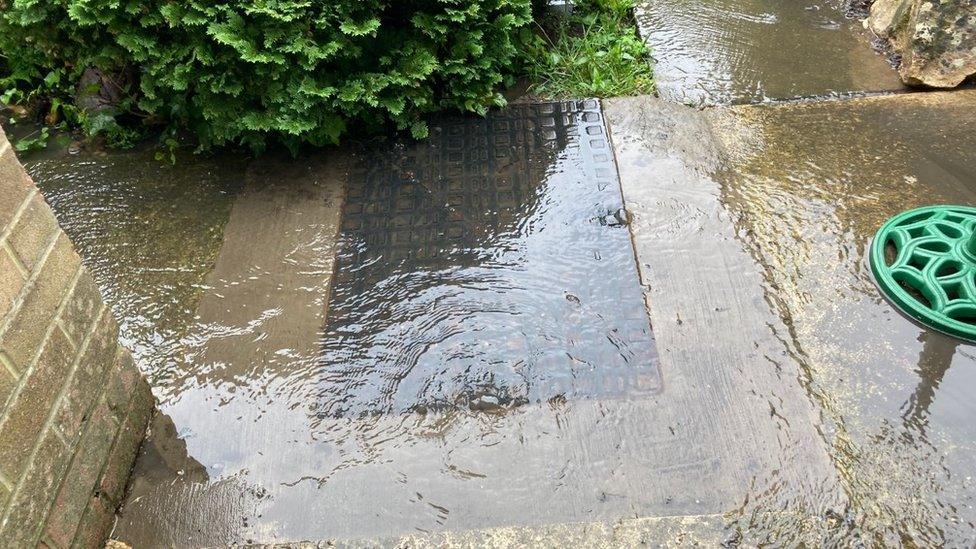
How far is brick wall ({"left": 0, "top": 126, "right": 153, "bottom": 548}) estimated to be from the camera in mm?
1823

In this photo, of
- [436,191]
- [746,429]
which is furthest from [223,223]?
[746,429]

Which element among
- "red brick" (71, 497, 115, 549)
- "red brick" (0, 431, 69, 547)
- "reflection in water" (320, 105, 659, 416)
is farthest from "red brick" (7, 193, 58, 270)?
"reflection in water" (320, 105, 659, 416)

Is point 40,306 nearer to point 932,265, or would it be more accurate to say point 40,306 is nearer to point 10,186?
point 10,186

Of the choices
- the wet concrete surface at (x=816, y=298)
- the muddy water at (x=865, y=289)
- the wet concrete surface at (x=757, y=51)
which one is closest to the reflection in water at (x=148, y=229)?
Result: the wet concrete surface at (x=816, y=298)

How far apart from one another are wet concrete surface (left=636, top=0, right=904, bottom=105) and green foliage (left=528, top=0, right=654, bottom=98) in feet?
0.34

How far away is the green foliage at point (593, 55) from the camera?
3934 mm

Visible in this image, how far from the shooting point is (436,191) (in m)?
3.35

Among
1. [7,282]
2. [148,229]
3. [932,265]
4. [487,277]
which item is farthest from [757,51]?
[7,282]

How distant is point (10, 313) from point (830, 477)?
8.19ft

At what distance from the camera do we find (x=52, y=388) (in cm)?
198

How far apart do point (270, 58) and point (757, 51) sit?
284cm

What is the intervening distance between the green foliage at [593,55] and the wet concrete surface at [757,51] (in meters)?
0.10

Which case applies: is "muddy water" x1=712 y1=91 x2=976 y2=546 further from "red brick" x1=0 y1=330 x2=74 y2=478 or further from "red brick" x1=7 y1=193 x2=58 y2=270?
"red brick" x1=7 y1=193 x2=58 y2=270

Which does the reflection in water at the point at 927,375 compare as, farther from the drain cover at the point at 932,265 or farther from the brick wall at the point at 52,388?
the brick wall at the point at 52,388
